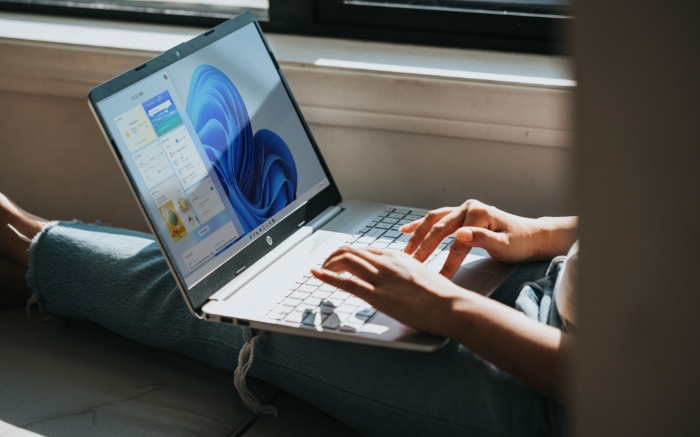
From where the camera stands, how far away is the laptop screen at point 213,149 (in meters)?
0.91

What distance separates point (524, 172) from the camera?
1.20 m

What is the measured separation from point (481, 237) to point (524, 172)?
305 millimetres

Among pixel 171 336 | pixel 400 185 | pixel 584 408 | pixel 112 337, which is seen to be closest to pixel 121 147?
pixel 171 336

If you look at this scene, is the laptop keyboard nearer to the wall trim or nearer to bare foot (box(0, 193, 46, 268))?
the wall trim

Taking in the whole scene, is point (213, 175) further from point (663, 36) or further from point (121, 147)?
point (663, 36)

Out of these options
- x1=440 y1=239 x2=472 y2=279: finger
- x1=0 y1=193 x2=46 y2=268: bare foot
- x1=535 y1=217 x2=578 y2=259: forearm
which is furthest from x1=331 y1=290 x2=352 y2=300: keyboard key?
x1=0 y1=193 x2=46 y2=268: bare foot

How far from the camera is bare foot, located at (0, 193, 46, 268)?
1.21m

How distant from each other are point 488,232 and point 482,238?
2 centimetres

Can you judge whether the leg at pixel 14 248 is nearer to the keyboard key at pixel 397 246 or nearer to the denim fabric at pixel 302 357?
the denim fabric at pixel 302 357

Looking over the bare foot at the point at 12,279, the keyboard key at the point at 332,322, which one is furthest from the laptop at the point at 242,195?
the bare foot at the point at 12,279

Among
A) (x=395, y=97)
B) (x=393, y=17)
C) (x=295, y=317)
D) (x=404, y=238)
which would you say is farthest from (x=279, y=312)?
(x=393, y=17)

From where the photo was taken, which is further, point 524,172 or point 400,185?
point 400,185

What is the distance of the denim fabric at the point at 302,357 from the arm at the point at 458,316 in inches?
2.2

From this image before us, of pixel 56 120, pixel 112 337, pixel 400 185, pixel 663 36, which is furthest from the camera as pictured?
pixel 56 120
